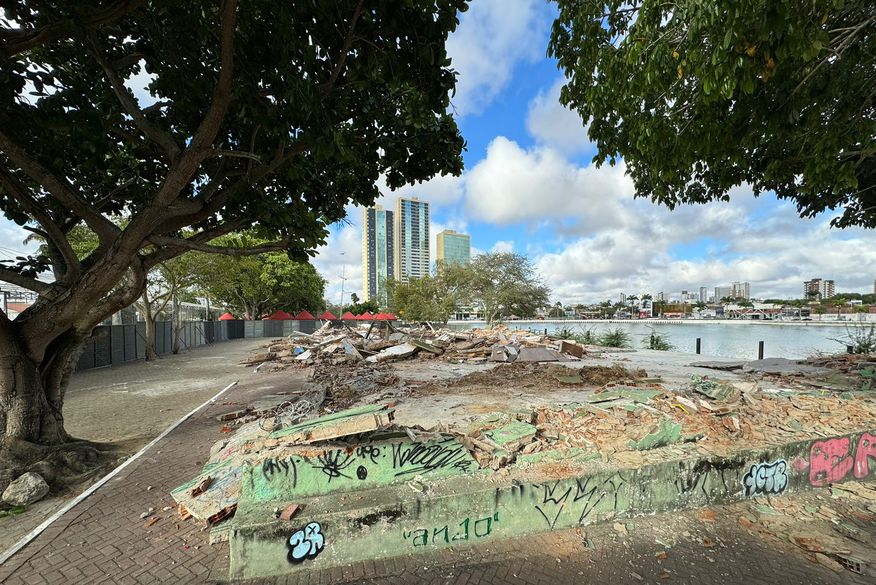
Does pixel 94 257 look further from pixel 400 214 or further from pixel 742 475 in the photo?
pixel 400 214

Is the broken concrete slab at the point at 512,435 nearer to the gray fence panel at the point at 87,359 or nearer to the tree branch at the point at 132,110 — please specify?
the tree branch at the point at 132,110

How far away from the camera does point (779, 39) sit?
3.15m

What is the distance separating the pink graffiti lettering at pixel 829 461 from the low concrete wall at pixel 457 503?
0.06 meters

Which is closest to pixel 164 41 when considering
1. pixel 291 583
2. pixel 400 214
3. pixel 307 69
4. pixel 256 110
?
pixel 256 110

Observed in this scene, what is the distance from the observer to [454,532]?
3109 mm

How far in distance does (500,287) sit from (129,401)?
29.2 meters

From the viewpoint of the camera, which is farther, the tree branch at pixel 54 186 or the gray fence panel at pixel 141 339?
the gray fence panel at pixel 141 339

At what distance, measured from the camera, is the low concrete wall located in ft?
9.44

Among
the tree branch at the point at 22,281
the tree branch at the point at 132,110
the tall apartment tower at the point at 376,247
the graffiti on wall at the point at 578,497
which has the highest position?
the tall apartment tower at the point at 376,247

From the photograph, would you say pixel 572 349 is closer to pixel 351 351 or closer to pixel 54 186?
pixel 351 351

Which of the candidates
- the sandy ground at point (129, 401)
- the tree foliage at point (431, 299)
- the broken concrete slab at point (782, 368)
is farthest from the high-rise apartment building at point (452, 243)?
the broken concrete slab at point (782, 368)

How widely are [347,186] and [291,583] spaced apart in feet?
18.6

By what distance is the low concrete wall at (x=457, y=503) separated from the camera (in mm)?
2877

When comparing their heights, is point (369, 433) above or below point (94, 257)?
below
